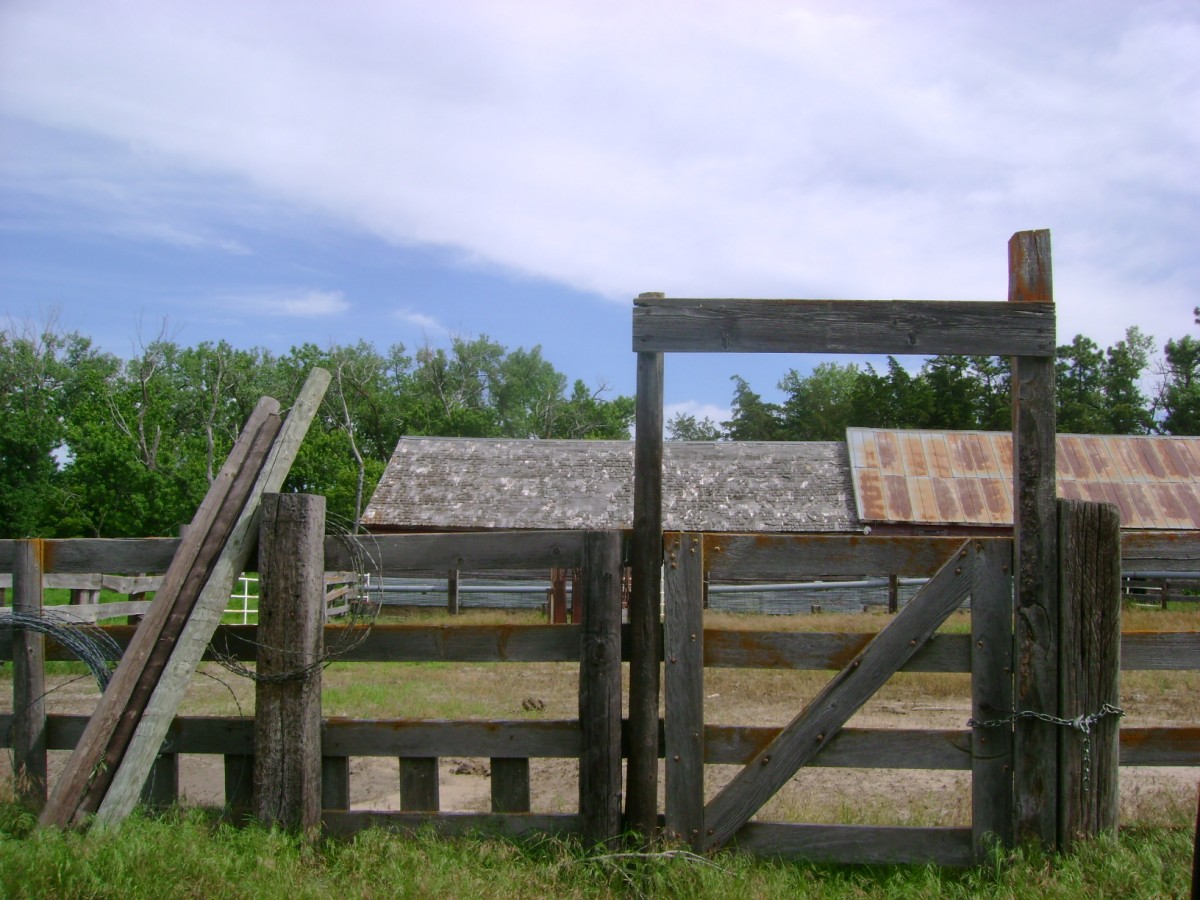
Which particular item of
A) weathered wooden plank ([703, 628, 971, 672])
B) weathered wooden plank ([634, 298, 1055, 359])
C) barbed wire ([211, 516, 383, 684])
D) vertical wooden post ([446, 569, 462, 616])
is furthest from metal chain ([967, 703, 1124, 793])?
vertical wooden post ([446, 569, 462, 616])

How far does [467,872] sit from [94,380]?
56077 millimetres

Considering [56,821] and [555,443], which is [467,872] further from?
[555,443]

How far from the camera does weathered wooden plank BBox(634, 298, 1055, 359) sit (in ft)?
13.6

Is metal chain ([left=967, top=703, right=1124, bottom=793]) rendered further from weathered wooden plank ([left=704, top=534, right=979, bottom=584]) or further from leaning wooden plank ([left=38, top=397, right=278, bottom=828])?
leaning wooden plank ([left=38, top=397, right=278, bottom=828])

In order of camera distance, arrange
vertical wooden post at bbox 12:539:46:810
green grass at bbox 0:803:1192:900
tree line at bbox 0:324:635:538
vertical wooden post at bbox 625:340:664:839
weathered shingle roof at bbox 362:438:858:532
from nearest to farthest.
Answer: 1. green grass at bbox 0:803:1192:900
2. vertical wooden post at bbox 625:340:664:839
3. vertical wooden post at bbox 12:539:46:810
4. weathered shingle roof at bbox 362:438:858:532
5. tree line at bbox 0:324:635:538

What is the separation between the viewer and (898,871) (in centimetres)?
397

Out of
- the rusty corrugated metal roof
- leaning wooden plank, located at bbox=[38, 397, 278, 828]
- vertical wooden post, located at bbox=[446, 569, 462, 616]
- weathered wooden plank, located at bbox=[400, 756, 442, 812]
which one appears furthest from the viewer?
the rusty corrugated metal roof

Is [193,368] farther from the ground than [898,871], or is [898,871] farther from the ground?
[193,368]

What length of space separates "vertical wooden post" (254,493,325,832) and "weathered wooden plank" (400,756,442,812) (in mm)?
377

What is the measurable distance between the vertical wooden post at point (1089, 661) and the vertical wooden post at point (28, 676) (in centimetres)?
449

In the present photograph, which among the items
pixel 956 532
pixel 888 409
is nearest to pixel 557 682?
pixel 956 532

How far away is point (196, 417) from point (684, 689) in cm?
5662

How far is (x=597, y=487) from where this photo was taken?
26953 mm

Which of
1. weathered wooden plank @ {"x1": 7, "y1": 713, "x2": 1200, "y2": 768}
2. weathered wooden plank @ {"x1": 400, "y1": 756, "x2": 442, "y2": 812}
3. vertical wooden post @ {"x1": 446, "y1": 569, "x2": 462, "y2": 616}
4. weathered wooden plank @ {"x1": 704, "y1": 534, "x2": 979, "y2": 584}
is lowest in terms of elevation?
vertical wooden post @ {"x1": 446, "y1": 569, "x2": 462, "y2": 616}
